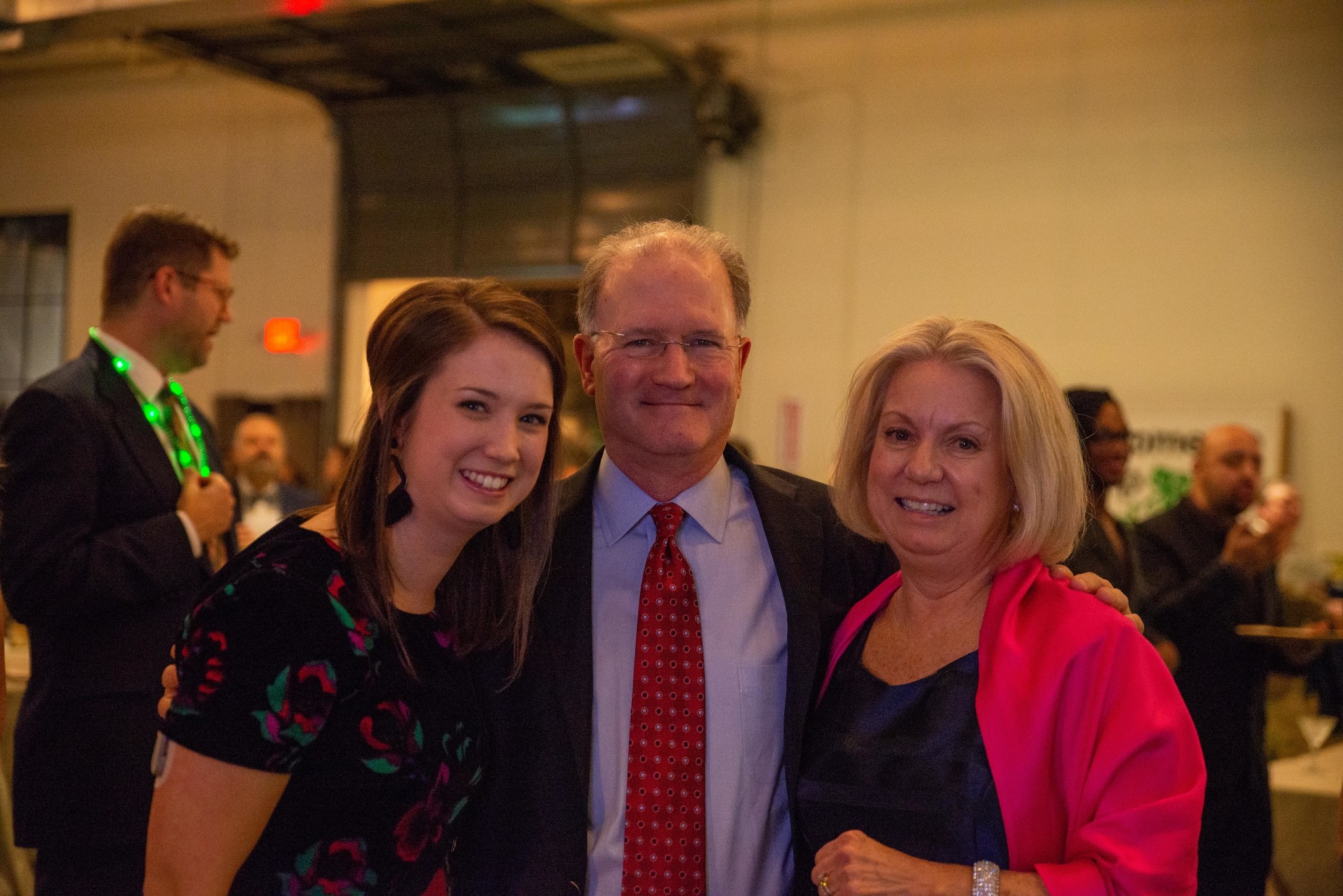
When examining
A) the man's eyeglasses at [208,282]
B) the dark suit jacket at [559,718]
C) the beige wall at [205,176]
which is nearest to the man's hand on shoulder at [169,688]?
the dark suit jacket at [559,718]

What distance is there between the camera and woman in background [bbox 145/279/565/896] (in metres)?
1.63

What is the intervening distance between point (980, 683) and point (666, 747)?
0.54 m

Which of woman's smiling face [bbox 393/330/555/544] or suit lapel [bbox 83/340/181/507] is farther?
suit lapel [bbox 83/340/181/507]

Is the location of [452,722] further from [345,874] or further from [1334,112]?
[1334,112]

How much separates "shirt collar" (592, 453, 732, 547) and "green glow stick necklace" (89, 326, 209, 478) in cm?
115

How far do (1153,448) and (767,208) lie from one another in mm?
2924

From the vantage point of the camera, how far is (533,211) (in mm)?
9227

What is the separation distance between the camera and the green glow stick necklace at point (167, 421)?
2.87 metres

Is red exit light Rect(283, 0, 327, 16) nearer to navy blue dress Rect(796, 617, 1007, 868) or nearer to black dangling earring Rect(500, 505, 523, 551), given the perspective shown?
black dangling earring Rect(500, 505, 523, 551)

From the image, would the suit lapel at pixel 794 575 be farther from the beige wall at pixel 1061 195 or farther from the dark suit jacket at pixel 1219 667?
the beige wall at pixel 1061 195

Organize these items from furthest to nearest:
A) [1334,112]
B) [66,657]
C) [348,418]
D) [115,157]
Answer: [115,157] → [348,418] → [1334,112] → [66,657]

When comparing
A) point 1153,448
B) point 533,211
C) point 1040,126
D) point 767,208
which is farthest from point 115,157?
point 1153,448

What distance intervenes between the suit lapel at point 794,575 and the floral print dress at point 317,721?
0.56 m

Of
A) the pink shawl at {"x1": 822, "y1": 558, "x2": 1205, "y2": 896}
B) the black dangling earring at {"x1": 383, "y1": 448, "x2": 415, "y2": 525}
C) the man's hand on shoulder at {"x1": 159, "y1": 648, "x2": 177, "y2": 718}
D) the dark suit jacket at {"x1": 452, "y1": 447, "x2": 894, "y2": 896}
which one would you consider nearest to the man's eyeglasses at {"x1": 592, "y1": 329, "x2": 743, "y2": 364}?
the dark suit jacket at {"x1": 452, "y1": 447, "x2": 894, "y2": 896}
